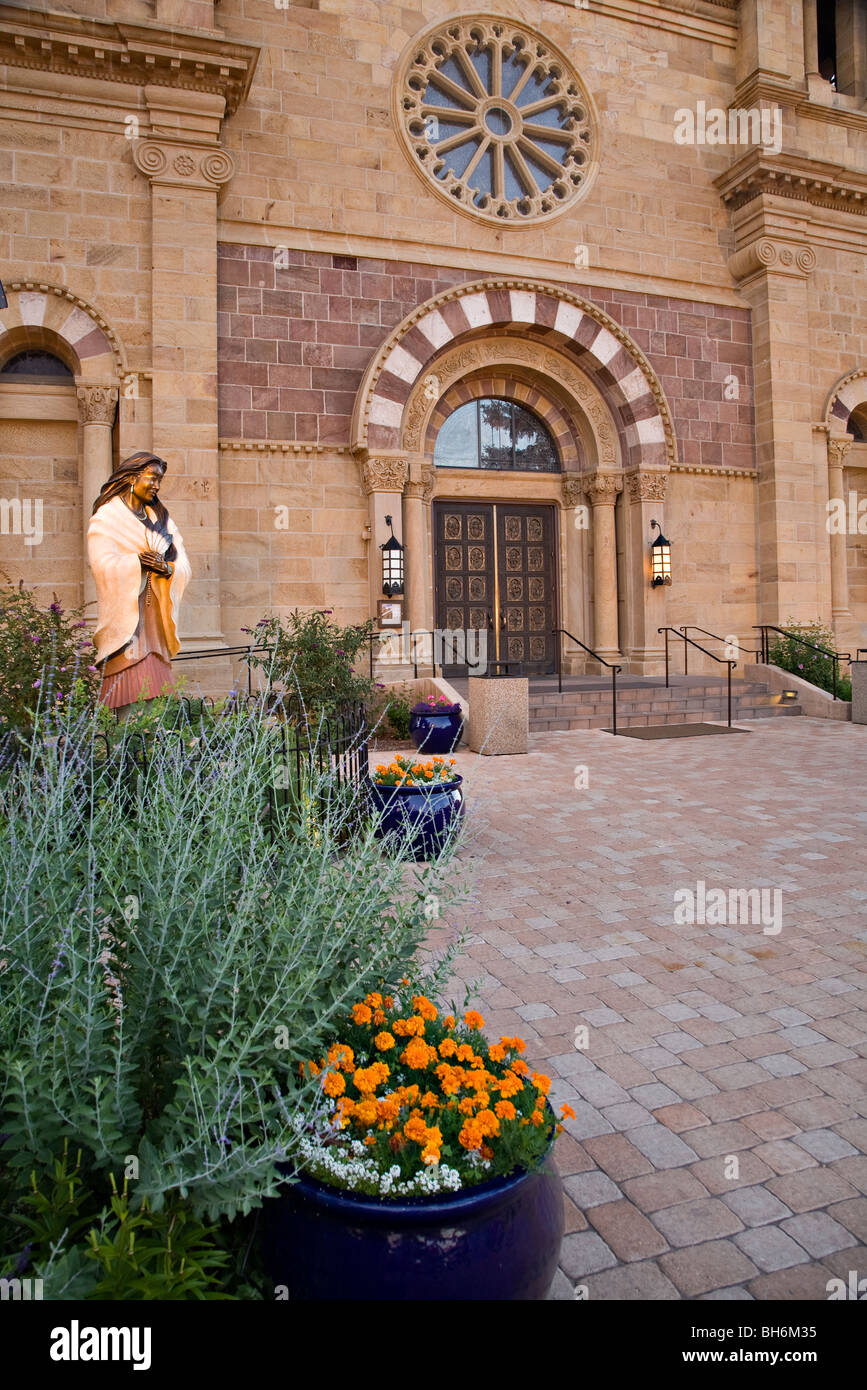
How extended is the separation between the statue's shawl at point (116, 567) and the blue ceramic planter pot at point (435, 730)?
13.3ft

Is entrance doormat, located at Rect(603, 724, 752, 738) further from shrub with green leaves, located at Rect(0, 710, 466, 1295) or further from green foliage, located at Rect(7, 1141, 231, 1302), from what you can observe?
green foliage, located at Rect(7, 1141, 231, 1302)

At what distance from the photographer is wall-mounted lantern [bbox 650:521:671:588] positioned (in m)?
15.8

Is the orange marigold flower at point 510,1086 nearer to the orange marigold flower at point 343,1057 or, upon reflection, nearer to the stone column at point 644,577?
the orange marigold flower at point 343,1057

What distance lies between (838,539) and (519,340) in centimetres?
845

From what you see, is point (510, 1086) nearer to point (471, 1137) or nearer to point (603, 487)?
point (471, 1137)

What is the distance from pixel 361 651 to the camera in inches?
556

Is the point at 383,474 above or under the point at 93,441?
under

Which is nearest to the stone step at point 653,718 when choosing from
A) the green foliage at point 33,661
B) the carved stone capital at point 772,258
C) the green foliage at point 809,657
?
the green foliage at point 809,657

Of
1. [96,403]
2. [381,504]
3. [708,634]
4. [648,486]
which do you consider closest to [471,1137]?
[96,403]

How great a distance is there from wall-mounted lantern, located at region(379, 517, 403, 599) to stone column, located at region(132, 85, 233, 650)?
279 centimetres

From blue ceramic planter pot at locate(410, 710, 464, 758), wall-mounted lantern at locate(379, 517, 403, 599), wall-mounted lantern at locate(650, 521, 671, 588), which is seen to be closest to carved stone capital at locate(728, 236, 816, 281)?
wall-mounted lantern at locate(650, 521, 671, 588)

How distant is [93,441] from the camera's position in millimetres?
12453

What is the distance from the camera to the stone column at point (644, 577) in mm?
16031

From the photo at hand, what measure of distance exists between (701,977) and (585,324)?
46.4 ft
